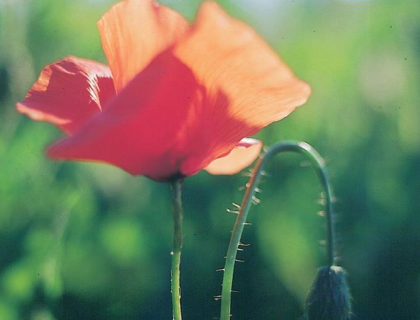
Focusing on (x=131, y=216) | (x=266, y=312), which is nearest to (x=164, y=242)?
(x=131, y=216)

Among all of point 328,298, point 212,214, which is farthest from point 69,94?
point 212,214

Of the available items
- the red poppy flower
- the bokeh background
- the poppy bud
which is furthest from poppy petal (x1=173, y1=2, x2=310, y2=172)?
the bokeh background

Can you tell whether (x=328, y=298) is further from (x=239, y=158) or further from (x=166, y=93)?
(x=166, y=93)

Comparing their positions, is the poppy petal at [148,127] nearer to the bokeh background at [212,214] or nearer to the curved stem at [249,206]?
the curved stem at [249,206]

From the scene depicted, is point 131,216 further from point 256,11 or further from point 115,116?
point 115,116

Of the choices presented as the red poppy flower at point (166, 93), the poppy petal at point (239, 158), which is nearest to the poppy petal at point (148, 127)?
the red poppy flower at point (166, 93)

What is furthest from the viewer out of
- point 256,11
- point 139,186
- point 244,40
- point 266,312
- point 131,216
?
point 256,11
